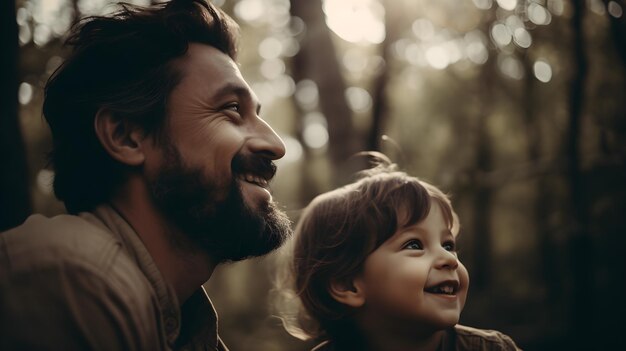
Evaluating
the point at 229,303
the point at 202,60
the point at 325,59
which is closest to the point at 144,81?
the point at 202,60

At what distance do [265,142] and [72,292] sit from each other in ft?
3.78

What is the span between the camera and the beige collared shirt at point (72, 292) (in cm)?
179

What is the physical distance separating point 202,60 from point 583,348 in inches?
371

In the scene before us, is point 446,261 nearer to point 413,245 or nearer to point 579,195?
point 413,245

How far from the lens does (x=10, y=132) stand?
11.3 ft

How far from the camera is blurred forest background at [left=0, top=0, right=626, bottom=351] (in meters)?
5.55

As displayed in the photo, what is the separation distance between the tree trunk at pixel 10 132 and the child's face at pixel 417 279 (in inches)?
94.4

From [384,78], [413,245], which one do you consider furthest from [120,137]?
[384,78]

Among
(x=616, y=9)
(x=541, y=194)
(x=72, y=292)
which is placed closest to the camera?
(x=72, y=292)

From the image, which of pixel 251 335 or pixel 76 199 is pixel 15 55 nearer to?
pixel 76 199

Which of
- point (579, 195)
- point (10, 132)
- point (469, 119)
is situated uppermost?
point (10, 132)

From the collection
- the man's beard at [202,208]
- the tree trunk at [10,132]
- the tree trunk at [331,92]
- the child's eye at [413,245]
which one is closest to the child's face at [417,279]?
the child's eye at [413,245]

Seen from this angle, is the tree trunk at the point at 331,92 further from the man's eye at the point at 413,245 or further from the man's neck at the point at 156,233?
the man's neck at the point at 156,233

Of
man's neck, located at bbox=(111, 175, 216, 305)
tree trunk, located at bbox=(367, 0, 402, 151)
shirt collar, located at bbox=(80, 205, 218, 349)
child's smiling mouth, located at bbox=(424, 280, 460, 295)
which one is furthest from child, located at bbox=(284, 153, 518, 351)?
tree trunk, located at bbox=(367, 0, 402, 151)
